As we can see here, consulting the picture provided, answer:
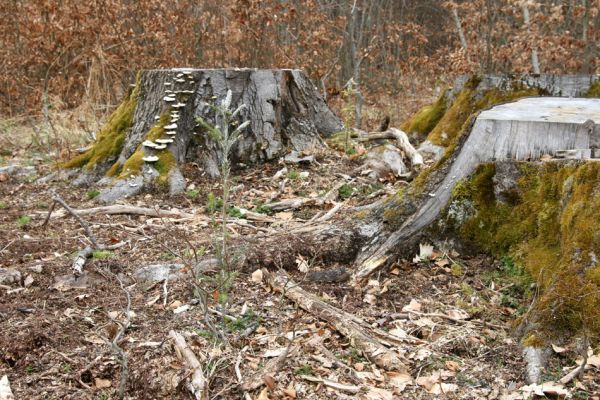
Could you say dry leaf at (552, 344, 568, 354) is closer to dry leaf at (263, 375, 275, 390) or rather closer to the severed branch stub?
dry leaf at (263, 375, 275, 390)

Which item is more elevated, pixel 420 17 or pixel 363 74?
pixel 420 17

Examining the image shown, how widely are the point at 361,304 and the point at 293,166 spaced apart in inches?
134

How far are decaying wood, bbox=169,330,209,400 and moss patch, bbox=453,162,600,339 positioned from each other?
1829 mm

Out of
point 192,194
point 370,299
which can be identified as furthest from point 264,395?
point 192,194

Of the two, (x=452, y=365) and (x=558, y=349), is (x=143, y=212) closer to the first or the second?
(x=452, y=365)

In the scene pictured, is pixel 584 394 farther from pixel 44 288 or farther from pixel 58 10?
pixel 58 10

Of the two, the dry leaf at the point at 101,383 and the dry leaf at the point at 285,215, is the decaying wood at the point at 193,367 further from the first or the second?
the dry leaf at the point at 285,215

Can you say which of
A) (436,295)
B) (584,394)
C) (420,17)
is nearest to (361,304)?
(436,295)

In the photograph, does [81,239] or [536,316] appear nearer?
[536,316]

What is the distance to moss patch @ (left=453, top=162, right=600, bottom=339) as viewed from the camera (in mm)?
3145

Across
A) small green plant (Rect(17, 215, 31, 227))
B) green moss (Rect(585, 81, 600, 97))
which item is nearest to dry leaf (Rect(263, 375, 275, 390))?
small green plant (Rect(17, 215, 31, 227))

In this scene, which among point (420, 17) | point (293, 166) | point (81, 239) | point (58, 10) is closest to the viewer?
point (81, 239)

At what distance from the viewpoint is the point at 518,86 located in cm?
709

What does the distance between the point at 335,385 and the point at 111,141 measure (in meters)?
5.26
